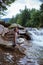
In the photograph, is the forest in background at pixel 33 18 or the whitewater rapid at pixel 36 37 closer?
the whitewater rapid at pixel 36 37

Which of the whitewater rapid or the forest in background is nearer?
the whitewater rapid

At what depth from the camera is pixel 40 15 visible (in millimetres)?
49750

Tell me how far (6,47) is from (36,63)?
2360 millimetres

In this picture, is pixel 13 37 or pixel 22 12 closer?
pixel 13 37

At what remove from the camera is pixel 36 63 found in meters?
8.55

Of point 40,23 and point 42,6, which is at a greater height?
point 42,6

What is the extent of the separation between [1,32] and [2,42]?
9.48 feet

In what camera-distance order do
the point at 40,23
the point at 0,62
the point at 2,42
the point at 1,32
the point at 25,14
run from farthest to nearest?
1. the point at 25,14
2. the point at 40,23
3. the point at 1,32
4. the point at 2,42
5. the point at 0,62

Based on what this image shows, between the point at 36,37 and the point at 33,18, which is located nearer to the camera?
the point at 36,37

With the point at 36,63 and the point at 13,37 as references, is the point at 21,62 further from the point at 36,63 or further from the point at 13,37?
the point at 13,37

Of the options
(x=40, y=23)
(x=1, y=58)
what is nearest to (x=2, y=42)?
(x=1, y=58)

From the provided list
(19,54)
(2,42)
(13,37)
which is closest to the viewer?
(19,54)

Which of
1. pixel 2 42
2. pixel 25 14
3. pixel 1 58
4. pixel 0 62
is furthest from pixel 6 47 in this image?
pixel 25 14

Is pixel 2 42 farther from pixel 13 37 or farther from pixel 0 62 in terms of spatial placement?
pixel 0 62
